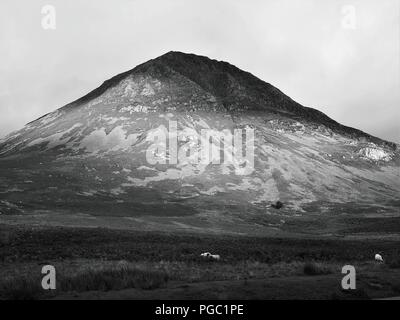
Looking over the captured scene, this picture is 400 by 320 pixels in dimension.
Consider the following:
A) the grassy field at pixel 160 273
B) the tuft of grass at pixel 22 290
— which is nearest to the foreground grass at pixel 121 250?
the grassy field at pixel 160 273

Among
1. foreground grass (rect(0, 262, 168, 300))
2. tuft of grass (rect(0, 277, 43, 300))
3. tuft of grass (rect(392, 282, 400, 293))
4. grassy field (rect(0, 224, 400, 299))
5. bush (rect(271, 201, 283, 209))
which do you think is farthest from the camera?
bush (rect(271, 201, 283, 209))

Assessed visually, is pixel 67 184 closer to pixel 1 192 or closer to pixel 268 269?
pixel 1 192

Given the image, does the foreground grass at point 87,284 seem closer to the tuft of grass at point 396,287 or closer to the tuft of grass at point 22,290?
the tuft of grass at point 22,290

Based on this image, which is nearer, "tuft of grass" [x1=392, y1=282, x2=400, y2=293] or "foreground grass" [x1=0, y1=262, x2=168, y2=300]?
"foreground grass" [x1=0, y1=262, x2=168, y2=300]

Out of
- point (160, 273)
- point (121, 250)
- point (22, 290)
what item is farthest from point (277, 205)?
point (22, 290)

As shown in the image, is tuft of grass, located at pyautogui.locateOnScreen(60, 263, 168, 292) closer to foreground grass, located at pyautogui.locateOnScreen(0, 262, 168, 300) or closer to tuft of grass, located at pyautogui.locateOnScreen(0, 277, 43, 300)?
foreground grass, located at pyautogui.locateOnScreen(0, 262, 168, 300)

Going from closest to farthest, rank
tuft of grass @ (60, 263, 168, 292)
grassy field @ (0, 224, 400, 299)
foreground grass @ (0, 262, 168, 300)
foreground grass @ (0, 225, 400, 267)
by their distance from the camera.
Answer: foreground grass @ (0, 262, 168, 300), grassy field @ (0, 224, 400, 299), tuft of grass @ (60, 263, 168, 292), foreground grass @ (0, 225, 400, 267)

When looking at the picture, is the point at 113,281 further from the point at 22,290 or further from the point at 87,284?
the point at 22,290

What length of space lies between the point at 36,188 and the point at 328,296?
5681 inches

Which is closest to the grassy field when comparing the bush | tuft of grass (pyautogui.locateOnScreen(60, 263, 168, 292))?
tuft of grass (pyautogui.locateOnScreen(60, 263, 168, 292))

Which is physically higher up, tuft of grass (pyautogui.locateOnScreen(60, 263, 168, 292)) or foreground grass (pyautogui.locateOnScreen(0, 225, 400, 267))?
tuft of grass (pyautogui.locateOnScreen(60, 263, 168, 292))

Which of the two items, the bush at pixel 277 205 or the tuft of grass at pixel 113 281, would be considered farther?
the bush at pixel 277 205

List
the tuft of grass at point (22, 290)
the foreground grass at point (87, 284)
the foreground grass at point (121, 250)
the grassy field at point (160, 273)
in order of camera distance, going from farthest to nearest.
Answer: the foreground grass at point (121, 250), the grassy field at point (160, 273), the foreground grass at point (87, 284), the tuft of grass at point (22, 290)

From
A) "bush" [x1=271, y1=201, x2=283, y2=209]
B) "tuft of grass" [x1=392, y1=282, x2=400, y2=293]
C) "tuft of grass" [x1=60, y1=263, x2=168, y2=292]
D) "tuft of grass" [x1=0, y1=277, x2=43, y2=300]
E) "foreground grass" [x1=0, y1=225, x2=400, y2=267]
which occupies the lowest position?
"bush" [x1=271, y1=201, x2=283, y2=209]
